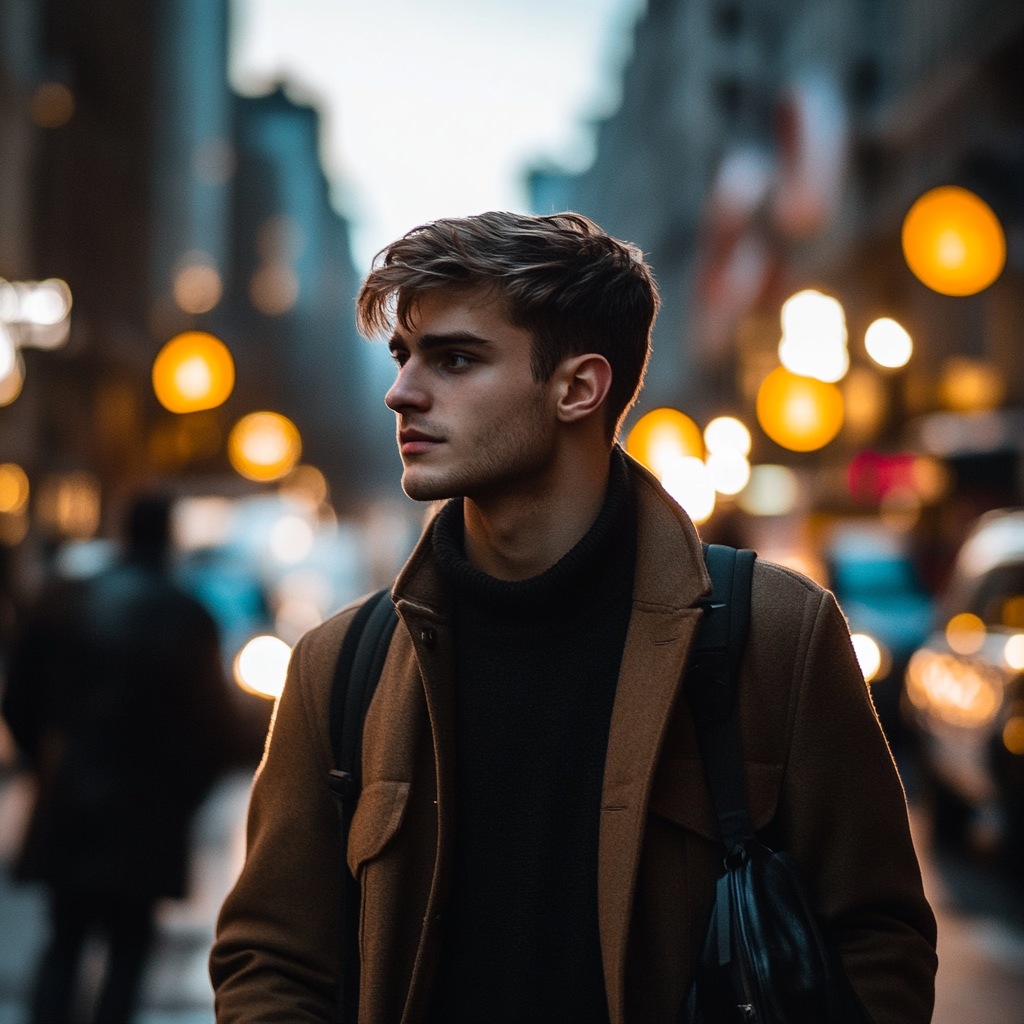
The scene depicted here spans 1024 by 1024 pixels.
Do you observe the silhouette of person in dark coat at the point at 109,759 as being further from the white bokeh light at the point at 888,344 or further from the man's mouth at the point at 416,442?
the white bokeh light at the point at 888,344

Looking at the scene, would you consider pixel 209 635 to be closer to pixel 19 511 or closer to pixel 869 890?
pixel 869 890

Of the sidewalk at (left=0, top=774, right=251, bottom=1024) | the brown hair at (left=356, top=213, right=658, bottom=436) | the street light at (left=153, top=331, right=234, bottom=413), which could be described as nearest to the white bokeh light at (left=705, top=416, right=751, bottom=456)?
the sidewalk at (left=0, top=774, right=251, bottom=1024)

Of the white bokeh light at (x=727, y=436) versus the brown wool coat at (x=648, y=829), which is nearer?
the brown wool coat at (x=648, y=829)

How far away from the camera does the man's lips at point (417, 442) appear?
2.45 m

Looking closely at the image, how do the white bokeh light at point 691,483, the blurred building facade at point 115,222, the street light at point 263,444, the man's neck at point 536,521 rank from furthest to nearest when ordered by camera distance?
the blurred building facade at point 115,222, the white bokeh light at point 691,483, the street light at point 263,444, the man's neck at point 536,521

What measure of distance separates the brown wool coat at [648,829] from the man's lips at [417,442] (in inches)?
8.6

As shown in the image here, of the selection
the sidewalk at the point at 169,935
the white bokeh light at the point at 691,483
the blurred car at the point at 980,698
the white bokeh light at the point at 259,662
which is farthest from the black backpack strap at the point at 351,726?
the white bokeh light at the point at 691,483

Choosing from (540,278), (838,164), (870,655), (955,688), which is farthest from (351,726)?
(838,164)

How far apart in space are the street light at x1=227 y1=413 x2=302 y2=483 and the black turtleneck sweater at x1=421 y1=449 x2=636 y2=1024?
9203 mm

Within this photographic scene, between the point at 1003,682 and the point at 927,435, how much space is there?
55.3 ft

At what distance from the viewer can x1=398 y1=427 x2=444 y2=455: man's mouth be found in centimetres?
245

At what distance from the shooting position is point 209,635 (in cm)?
541

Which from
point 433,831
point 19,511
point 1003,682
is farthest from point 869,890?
point 19,511

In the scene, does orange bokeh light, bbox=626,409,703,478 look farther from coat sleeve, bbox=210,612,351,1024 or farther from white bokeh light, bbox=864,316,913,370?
coat sleeve, bbox=210,612,351,1024
